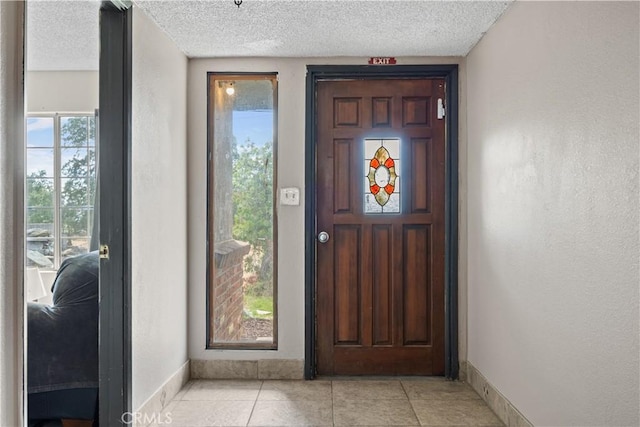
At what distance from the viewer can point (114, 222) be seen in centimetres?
235

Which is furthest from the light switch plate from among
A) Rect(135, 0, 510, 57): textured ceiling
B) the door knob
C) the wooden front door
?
Rect(135, 0, 510, 57): textured ceiling

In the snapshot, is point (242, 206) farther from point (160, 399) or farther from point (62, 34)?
point (62, 34)

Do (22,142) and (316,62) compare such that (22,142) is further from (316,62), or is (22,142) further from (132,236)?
(316,62)

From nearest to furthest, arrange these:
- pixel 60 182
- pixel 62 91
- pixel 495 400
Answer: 1. pixel 495 400
2. pixel 62 91
3. pixel 60 182

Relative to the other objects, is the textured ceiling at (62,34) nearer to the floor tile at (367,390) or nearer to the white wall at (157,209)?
the white wall at (157,209)

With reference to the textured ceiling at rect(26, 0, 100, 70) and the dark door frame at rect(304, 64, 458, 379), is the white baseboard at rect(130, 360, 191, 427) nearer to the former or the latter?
→ the dark door frame at rect(304, 64, 458, 379)

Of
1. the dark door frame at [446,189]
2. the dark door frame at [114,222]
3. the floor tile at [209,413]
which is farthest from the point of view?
the dark door frame at [446,189]

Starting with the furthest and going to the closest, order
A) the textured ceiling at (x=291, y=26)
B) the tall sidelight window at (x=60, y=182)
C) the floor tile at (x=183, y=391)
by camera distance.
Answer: the tall sidelight window at (x=60, y=182) < the floor tile at (x=183, y=391) < the textured ceiling at (x=291, y=26)

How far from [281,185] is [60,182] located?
2284mm

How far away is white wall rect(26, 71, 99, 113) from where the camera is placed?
164 inches

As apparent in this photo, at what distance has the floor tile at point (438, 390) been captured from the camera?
3.09 meters

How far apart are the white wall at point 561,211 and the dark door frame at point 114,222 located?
1996 mm

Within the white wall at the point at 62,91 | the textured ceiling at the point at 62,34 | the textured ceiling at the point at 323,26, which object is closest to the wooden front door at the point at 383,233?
the textured ceiling at the point at 323,26

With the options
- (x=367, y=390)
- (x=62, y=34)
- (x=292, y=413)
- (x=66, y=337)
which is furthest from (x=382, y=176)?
(x=62, y=34)
